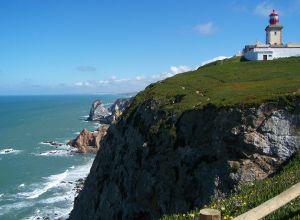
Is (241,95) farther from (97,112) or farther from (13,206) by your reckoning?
(97,112)

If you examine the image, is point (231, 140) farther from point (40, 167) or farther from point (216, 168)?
point (40, 167)

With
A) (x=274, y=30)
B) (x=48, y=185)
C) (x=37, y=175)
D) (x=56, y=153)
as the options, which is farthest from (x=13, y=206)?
(x=274, y=30)

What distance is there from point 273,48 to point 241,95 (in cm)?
4388

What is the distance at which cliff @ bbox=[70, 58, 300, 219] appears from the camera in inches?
1057

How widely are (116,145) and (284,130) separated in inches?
768

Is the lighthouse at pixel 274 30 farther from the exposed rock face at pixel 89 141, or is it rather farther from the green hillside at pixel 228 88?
the exposed rock face at pixel 89 141

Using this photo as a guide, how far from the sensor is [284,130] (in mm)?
26859

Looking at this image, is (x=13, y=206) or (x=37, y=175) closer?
(x=13, y=206)

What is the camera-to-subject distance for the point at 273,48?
74250 mm

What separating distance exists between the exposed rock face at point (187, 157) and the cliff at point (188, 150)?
0.19 feet

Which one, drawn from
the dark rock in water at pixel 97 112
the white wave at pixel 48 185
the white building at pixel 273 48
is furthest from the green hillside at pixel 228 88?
the dark rock in water at pixel 97 112

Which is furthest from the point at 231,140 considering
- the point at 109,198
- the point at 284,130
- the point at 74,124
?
the point at 74,124

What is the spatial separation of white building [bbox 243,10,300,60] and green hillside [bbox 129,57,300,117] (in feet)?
22.1

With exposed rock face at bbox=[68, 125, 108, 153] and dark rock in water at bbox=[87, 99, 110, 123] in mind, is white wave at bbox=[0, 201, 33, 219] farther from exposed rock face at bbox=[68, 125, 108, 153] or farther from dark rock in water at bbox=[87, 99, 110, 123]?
dark rock in water at bbox=[87, 99, 110, 123]
